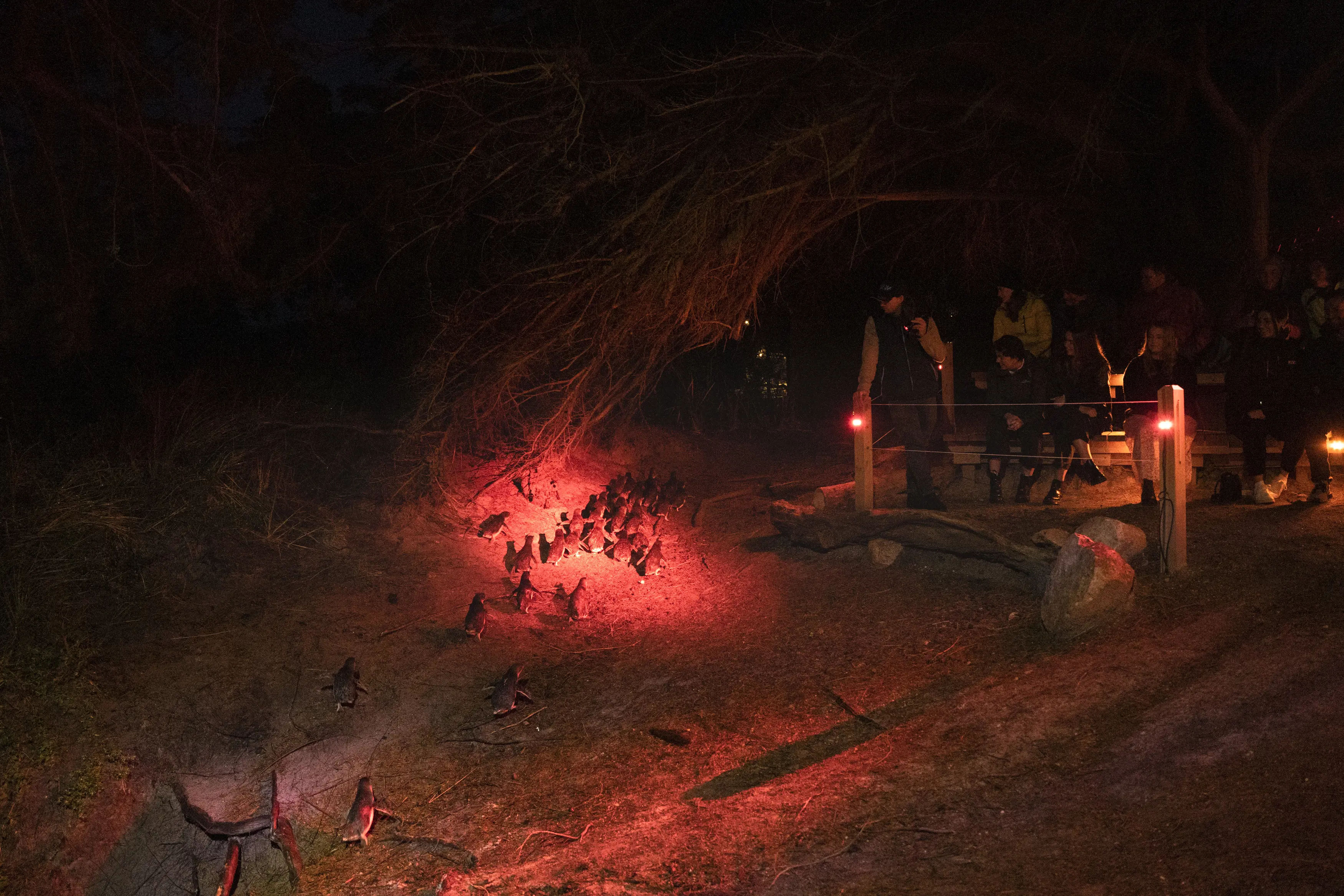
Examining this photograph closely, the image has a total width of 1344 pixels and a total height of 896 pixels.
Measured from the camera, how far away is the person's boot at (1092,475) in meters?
9.60

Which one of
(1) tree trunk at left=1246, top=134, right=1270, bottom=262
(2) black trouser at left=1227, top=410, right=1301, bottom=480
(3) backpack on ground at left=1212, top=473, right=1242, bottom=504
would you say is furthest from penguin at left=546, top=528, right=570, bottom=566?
(1) tree trunk at left=1246, top=134, right=1270, bottom=262

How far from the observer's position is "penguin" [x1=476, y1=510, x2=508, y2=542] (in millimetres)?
10953

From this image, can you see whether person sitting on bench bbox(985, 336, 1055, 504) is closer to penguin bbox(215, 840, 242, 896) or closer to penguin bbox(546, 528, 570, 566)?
penguin bbox(546, 528, 570, 566)

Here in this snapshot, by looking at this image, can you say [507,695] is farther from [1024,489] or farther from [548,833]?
[1024,489]

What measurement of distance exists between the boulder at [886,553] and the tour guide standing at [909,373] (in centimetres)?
67

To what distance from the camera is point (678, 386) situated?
19.3m

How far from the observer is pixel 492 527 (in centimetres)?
1095

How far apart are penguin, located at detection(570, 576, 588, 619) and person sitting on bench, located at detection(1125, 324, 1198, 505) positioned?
16.5 feet

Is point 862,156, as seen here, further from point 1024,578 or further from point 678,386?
point 678,386

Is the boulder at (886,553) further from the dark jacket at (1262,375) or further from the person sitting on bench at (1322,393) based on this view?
the person sitting on bench at (1322,393)

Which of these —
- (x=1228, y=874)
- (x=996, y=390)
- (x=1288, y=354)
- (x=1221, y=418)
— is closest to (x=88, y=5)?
(x=996, y=390)

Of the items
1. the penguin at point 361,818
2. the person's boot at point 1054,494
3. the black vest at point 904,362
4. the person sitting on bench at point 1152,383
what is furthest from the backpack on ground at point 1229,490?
the penguin at point 361,818

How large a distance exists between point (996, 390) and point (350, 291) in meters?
9.06

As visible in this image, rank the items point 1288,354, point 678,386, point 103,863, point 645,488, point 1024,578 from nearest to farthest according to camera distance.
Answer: point 103,863 → point 1024,578 → point 1288,354 → point 645,488 → point 678,386
